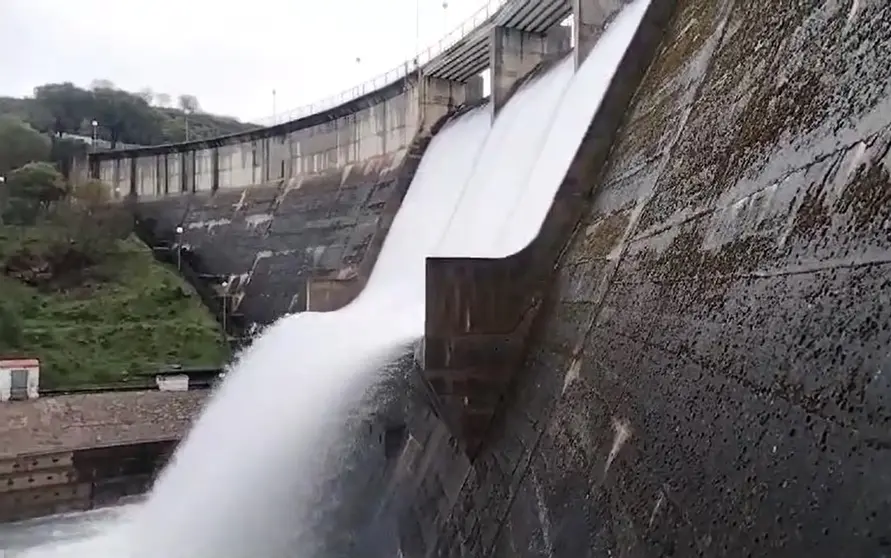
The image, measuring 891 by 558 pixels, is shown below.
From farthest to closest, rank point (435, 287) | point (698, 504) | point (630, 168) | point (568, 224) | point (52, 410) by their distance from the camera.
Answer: point (52, 410), point (568, 224), point (435, 287), point (630, 168), point (698, 504)

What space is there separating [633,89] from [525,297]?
184cm

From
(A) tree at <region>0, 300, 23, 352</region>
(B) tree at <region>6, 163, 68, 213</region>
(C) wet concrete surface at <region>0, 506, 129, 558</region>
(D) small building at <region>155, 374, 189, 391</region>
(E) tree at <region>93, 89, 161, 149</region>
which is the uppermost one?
(E) tree at <region>93, 89, 161, 149</region>

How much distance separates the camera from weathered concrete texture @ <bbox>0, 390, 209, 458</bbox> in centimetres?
1529

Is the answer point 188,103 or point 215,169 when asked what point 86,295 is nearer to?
point 215,169

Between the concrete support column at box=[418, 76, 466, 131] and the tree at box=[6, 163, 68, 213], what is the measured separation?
1809 cm

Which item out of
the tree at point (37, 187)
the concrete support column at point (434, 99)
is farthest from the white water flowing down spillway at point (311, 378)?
Answer: the tree at point (37, 187)

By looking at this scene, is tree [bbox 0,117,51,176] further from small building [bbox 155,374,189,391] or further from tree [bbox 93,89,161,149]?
small building [bbox 155,374,189,391]

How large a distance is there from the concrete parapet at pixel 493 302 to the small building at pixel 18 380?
15209 mm

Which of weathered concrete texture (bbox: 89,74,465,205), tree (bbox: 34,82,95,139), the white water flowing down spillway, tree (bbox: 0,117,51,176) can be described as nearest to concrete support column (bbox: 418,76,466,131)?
weathered concrete texture (bbox: 89,74,465,205)

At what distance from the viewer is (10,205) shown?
29.4 metres

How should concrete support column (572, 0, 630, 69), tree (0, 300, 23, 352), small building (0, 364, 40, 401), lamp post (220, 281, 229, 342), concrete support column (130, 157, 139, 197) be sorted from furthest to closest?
concrete support column (130, 157, 139, 197), lamp post (220, 281, 229, 342), tree (0, 300, 23, 352), small building (0, 364, 40, 401), concrete support column (572, 0, 630, 69)

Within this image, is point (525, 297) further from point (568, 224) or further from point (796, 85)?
point (796, 85)

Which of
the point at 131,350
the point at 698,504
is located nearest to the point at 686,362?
the point at 698,504

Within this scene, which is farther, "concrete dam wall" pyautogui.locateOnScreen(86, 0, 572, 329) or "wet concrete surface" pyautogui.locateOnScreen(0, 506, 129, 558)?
"concrete dam wall" pyautogui.locateOnScreen(86, 0, 572, 329)
